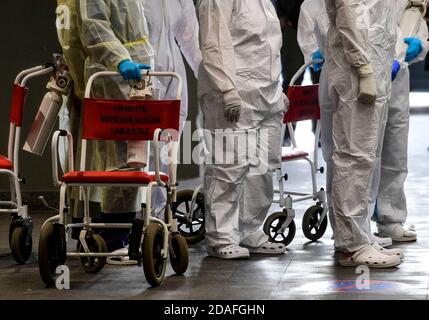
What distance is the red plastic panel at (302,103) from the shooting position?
7.27 meters

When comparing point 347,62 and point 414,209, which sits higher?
point 347,62

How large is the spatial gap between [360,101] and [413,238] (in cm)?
127

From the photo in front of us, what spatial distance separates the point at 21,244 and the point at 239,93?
1414 millimetres

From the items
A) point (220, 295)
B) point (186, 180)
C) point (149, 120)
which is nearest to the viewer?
point (220, 295)

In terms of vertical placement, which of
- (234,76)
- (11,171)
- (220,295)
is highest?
(234,76)

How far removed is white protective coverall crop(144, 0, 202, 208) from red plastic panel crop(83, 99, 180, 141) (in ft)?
3.95

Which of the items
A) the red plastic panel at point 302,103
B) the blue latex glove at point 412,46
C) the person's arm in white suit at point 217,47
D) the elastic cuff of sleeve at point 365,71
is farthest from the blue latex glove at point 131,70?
the blue latex glove at point 412,46

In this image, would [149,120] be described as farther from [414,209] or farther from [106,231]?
[414,209]

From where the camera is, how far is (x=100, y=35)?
6387 millimetres

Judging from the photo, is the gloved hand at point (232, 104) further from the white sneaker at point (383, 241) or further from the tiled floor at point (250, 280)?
the white sneaker at point (383, 241)

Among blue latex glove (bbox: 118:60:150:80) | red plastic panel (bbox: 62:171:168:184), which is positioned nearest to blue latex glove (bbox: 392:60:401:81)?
blue latex glove (bbox: 118:60:150:80)

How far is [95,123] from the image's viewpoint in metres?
6.08

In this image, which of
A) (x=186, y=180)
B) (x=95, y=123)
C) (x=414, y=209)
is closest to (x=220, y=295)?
(x=95, y=123)

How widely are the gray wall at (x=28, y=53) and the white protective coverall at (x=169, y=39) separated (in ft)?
4.82
